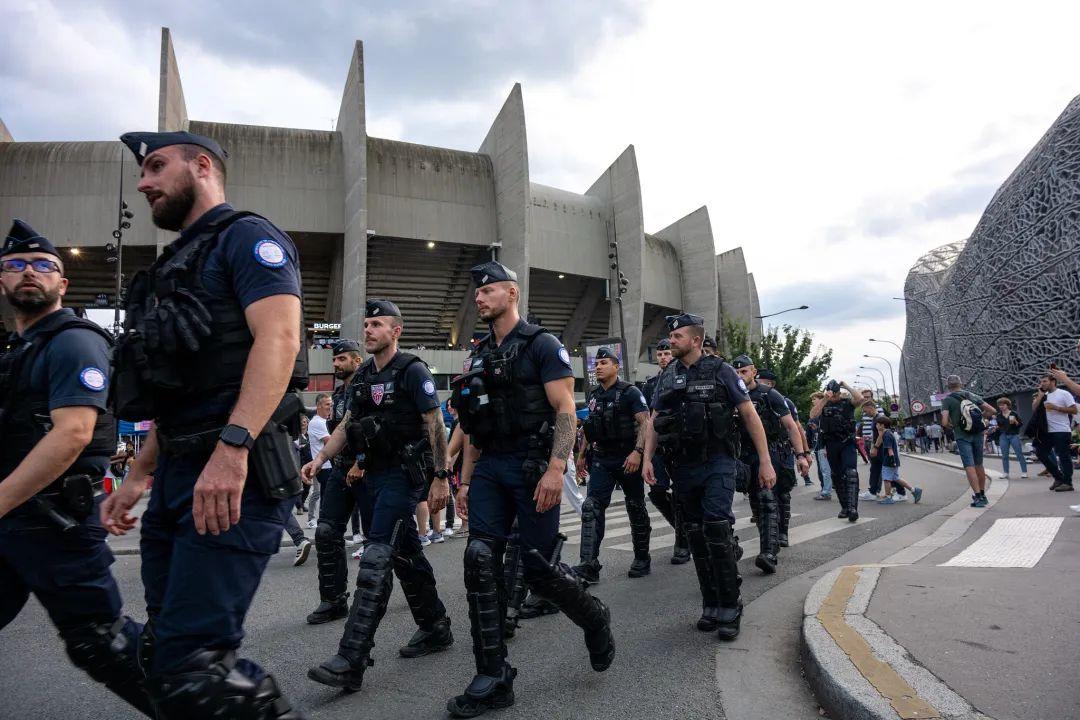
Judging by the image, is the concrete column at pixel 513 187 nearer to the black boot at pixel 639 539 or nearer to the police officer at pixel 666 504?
the police officer at pixel 666 504

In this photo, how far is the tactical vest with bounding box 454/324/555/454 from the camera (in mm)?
3281

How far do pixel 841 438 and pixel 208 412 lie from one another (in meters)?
9.30

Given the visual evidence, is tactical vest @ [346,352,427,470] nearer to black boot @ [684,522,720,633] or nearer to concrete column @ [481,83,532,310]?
black boot @ [684,522,720,633]

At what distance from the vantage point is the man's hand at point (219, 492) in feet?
5.35

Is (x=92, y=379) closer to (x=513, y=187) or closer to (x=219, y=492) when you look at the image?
(x=219, y=492)

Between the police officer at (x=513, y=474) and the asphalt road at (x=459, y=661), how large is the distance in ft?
0.89


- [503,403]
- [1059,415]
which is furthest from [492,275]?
[1059,415]

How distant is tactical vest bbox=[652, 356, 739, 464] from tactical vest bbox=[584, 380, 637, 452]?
130 centimetres

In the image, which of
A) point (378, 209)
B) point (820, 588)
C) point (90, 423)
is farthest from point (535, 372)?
point (378, 209)

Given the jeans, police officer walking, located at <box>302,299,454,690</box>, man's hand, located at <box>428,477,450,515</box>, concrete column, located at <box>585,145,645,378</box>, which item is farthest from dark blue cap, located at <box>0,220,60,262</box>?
concrete column, located at <box>585,145,645,378</box>

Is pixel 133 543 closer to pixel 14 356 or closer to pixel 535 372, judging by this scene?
pixel 14 356

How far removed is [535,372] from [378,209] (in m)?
33.6

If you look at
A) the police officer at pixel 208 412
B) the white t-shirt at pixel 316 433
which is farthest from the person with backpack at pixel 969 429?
the police officer at pixel 208 412

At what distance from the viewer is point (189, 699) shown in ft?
5.15
